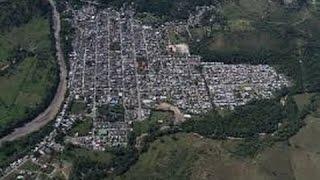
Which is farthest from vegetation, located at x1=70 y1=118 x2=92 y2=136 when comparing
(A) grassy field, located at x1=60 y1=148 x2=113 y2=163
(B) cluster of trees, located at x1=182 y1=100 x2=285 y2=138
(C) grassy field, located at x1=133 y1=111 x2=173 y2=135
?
(B) cluster of trees, located at x1=182 y1=100 x2=285 y2=138

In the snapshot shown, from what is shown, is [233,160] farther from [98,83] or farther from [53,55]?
[53,55]

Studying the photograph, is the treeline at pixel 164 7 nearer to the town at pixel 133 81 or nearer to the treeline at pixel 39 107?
the town at pixel 133 81

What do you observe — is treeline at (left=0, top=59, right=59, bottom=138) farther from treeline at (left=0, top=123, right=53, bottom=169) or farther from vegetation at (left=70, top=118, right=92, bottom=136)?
vegetation at (left=70, top=118, right=92, bottom=136)

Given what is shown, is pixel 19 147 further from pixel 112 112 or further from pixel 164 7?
pixel 164 7

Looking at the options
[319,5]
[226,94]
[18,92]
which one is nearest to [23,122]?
[18,92]

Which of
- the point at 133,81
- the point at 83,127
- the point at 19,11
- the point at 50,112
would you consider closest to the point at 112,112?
the point at 83,127

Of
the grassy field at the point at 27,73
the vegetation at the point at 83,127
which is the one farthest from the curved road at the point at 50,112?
the vegetation at the point at 83,127
